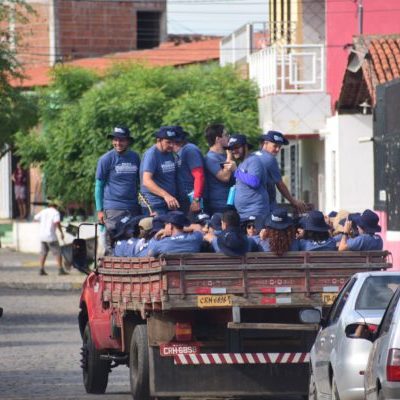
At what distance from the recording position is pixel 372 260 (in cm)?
1418

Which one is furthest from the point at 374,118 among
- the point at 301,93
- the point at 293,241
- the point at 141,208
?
the point at 293,241

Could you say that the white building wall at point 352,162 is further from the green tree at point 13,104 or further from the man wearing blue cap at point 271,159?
the man wearing blue cap at point 271,159

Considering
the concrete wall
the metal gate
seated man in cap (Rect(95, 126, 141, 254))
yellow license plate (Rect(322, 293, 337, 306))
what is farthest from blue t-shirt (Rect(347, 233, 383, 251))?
the concrete wall

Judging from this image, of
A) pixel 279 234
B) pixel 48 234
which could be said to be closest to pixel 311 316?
pixel 279 234

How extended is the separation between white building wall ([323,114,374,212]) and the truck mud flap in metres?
19.2

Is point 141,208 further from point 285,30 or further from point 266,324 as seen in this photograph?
point 285,30

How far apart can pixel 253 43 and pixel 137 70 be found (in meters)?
3.04

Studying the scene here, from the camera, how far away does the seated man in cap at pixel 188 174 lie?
16344 millimetres

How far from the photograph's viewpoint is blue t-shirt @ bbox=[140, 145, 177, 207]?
650 inches

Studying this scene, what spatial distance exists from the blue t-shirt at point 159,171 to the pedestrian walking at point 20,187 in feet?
127

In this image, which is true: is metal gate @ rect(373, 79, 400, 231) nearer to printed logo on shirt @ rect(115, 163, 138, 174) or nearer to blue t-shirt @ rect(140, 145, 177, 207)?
printed logo on shirt @ rect(115, 163, 138, 174)

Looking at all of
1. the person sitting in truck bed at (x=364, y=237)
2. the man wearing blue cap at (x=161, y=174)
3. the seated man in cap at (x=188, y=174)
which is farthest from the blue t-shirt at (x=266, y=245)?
the man wearing blue cap at (x=161, y=174)

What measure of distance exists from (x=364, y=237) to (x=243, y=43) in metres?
29.0

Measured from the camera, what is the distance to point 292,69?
1427 inches
